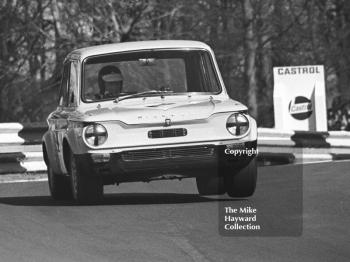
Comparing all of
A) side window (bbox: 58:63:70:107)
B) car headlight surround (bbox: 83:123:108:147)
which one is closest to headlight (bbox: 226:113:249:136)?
car headlight surround (bbox: 83:123:108:147)

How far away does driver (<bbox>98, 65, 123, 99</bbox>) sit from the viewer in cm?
1195

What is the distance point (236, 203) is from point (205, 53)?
202 centimetres

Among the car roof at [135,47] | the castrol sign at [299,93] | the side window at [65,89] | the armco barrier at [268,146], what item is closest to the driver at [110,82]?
the car roof at [135,47]

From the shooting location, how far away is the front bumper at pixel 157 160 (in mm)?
10938

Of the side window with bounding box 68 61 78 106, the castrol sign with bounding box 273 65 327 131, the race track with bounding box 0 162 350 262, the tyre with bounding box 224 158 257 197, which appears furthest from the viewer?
the castrol sign with bounding box 273 65 327 131

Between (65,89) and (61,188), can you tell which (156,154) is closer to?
(61,188)

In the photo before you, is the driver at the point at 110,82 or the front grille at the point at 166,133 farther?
the driver at the point at 110,82

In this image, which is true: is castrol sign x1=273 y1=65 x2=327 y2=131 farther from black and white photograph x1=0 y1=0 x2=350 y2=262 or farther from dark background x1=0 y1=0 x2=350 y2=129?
dark background x1=0 y1=0 x2=350 y2=129

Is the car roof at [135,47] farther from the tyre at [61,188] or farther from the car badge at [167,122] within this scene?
the car badge at [167,122]

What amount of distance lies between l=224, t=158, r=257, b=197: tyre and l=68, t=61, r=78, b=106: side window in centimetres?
177

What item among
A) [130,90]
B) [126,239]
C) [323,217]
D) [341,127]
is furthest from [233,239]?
[341,127]

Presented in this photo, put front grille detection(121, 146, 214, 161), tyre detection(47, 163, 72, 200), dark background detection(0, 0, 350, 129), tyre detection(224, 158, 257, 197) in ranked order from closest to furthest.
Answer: front grille detection(121, 146, 214, 161)
tyre detection(224, 158, 257, 197)
tyre detection(47, 163, 72, 200)
dark background detection(0, 0, 350, 129)

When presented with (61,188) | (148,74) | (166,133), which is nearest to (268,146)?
(61,188)

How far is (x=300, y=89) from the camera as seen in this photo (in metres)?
21.1
